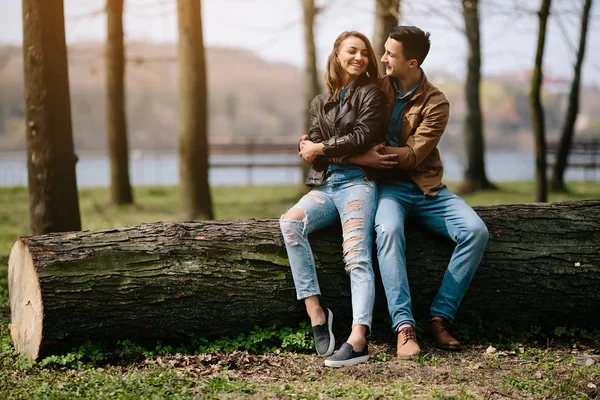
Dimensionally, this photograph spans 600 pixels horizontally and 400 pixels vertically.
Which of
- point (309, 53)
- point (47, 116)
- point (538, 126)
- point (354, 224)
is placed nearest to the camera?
point (354, 224)

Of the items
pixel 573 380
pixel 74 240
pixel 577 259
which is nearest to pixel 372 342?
pixel 573 380

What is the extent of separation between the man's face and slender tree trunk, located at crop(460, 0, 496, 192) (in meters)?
10.9

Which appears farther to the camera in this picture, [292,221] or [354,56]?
[354,56]

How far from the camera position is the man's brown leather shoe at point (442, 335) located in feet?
15.3

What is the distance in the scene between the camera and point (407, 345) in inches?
177

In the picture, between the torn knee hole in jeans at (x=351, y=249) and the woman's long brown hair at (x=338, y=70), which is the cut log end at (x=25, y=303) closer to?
the torn knee hole in jeans at (x=351, y=249)

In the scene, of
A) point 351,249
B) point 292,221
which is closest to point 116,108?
point 292,221

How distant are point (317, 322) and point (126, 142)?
30.0 feet

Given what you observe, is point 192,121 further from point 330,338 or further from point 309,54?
point 330,338

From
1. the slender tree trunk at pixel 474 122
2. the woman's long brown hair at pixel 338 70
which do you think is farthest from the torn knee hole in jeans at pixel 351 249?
the slender tree trunk at pixel 474 122

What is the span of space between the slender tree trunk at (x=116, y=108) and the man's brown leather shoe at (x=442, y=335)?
A: 8.81 m

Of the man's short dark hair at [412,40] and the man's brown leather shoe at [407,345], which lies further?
the man's short dark hair at [412,40]

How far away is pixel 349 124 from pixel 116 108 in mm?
8806

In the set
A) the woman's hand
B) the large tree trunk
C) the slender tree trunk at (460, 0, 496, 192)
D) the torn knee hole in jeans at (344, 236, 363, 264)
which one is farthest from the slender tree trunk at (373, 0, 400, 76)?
the slender tree trunk at (460, 0, 496, 192)
